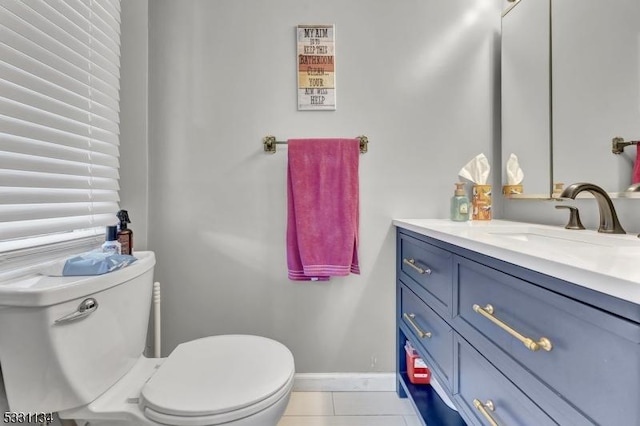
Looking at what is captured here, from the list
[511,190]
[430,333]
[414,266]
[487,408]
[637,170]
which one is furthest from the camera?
[511,190]

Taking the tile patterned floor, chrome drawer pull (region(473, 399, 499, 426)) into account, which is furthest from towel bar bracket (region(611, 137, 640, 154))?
the tile patterned floor

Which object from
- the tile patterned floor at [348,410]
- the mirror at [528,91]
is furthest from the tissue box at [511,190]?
the tile patterned floor at [348,410]

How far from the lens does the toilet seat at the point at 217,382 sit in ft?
2.53

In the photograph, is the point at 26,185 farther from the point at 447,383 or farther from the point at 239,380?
the point at 447,383

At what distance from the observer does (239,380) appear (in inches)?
34.4

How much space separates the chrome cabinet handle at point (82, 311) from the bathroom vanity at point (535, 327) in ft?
3.28

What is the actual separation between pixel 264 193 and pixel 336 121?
1.61 feet

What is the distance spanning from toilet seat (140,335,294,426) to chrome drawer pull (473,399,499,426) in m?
0.51

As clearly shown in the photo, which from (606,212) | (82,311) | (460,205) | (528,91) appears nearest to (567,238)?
(606,212)

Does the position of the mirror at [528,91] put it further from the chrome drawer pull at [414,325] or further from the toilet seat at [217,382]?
the toilet seat at [217,382]

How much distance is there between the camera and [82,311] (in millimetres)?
781

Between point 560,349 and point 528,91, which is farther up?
point 528,91

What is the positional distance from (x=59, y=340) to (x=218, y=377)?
41cm

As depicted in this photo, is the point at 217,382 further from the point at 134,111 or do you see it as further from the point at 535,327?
the point at 134,111
